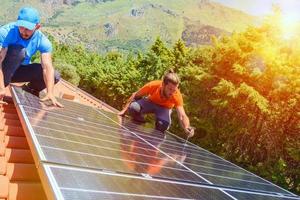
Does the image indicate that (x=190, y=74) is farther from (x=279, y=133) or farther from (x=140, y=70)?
(x=140, y=70)

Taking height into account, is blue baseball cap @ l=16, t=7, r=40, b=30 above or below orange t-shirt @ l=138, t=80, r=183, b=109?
above

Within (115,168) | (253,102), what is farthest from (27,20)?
(253,102)

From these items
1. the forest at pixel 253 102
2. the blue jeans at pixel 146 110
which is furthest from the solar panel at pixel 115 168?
the forest at pixel 253 102

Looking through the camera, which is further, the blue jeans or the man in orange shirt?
the blue jeans

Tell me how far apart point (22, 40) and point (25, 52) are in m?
0.30

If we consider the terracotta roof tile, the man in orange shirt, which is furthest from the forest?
the terracotta roof tile

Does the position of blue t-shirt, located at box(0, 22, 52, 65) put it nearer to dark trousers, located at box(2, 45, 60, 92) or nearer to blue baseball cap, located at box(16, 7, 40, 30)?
dark trousers, located at box(2, 45, 60, 92)

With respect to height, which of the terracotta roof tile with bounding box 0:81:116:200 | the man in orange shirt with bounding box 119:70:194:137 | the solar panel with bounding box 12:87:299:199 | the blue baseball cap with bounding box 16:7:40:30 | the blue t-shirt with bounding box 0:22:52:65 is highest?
the blue baseball cap with bounding box 16:7:40:30

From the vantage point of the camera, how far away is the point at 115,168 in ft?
12.4

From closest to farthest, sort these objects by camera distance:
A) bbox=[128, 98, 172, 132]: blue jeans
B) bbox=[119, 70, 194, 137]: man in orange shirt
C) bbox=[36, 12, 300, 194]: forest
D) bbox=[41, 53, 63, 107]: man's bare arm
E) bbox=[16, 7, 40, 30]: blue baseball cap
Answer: bbox=[16, 7, 40, 30]: blue baseball cap
bbox=[41, 53, 63, 107]: man's bare arm
bbox=[119, 70, 194, 137]: man in orange shirt
bbox=[128, 98, 172, 132]: blue jeans
bbox=[36, 12, 300, 194]: forest

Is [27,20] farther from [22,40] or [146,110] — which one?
[146,110]

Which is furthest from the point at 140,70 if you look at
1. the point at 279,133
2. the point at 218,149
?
the point at 279,133

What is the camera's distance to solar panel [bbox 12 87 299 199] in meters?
2.88

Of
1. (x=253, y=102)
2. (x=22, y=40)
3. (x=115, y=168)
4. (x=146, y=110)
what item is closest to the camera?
(x=115, y=168)
